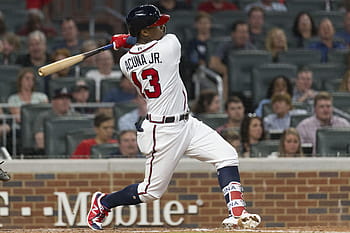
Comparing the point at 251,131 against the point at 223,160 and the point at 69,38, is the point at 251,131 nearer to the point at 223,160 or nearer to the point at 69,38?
the point at 223,160

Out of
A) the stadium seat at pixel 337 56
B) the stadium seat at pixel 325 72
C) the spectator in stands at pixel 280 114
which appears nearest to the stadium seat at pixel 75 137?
the spectator in stands at pixel 280 114

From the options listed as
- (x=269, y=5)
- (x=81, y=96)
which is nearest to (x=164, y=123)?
(x=81, y=96)

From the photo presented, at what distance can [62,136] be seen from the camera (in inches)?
394

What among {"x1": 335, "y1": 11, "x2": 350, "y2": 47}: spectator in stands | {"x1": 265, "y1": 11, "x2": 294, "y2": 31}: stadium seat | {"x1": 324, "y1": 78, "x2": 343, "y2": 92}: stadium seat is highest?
{"x1": 265, "y1": 11, "x2": 294, "y2": 31}: stadium seat

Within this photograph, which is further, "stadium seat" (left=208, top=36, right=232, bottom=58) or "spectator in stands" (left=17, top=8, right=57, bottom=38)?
"spectator in stands" (left=17, top=8, right=57, bottom=38)

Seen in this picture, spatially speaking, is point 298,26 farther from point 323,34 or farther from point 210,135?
point 210,135

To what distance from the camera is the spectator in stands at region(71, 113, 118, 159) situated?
32.3 ft

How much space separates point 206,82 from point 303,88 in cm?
124

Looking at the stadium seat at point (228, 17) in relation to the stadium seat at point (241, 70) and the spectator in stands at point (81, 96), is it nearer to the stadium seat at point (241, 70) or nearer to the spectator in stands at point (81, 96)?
the stadium seat at point (241, 70)

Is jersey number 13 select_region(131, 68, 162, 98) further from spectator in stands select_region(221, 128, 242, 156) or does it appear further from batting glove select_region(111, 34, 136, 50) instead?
spectator in stands select_region(221, 128, 242, 156)

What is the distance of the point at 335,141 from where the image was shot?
967cm

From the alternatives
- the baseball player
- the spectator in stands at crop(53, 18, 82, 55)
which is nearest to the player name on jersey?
the baseball player

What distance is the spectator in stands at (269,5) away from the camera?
13.9 metres

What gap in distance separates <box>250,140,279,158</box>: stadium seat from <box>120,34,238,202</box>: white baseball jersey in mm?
2428
